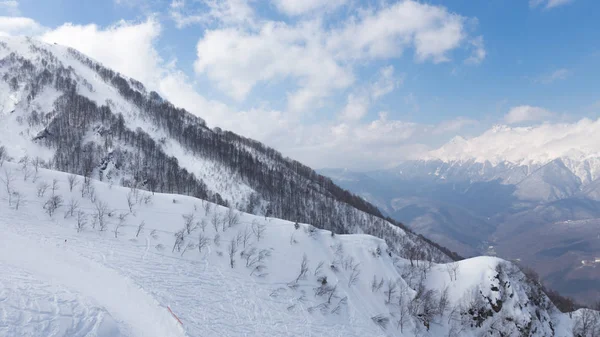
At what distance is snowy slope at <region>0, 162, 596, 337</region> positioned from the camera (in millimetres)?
18906

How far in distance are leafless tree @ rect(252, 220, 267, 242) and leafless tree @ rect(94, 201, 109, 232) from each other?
18.2 m

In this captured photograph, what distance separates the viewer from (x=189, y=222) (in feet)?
121

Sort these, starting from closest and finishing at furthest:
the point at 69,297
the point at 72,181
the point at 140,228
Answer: the point at 69,297 < the point at 140,228 < the point at 72,181

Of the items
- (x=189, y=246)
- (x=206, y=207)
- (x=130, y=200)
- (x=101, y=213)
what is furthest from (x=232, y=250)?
(x=130, y=200)

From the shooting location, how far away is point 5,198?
1214 inches

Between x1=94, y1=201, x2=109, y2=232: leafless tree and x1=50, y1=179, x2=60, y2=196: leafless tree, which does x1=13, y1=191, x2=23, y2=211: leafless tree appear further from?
x1=94, y1=201, x2=109, y2=232: leafless tree

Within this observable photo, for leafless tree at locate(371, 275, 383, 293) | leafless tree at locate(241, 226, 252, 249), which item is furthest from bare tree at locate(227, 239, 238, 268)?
leafless tree at locate(371, 275, 383, 293)

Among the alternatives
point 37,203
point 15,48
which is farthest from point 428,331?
point 15,48

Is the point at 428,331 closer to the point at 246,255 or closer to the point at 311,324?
the point at 311,324

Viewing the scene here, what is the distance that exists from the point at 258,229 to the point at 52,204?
2407cm

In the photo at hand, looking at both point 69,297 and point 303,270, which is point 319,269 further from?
point 69,297

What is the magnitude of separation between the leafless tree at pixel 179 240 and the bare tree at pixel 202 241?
191 centimetres

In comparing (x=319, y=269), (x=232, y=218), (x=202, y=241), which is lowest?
(x=319, y=269)

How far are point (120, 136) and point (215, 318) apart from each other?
4982 inches
